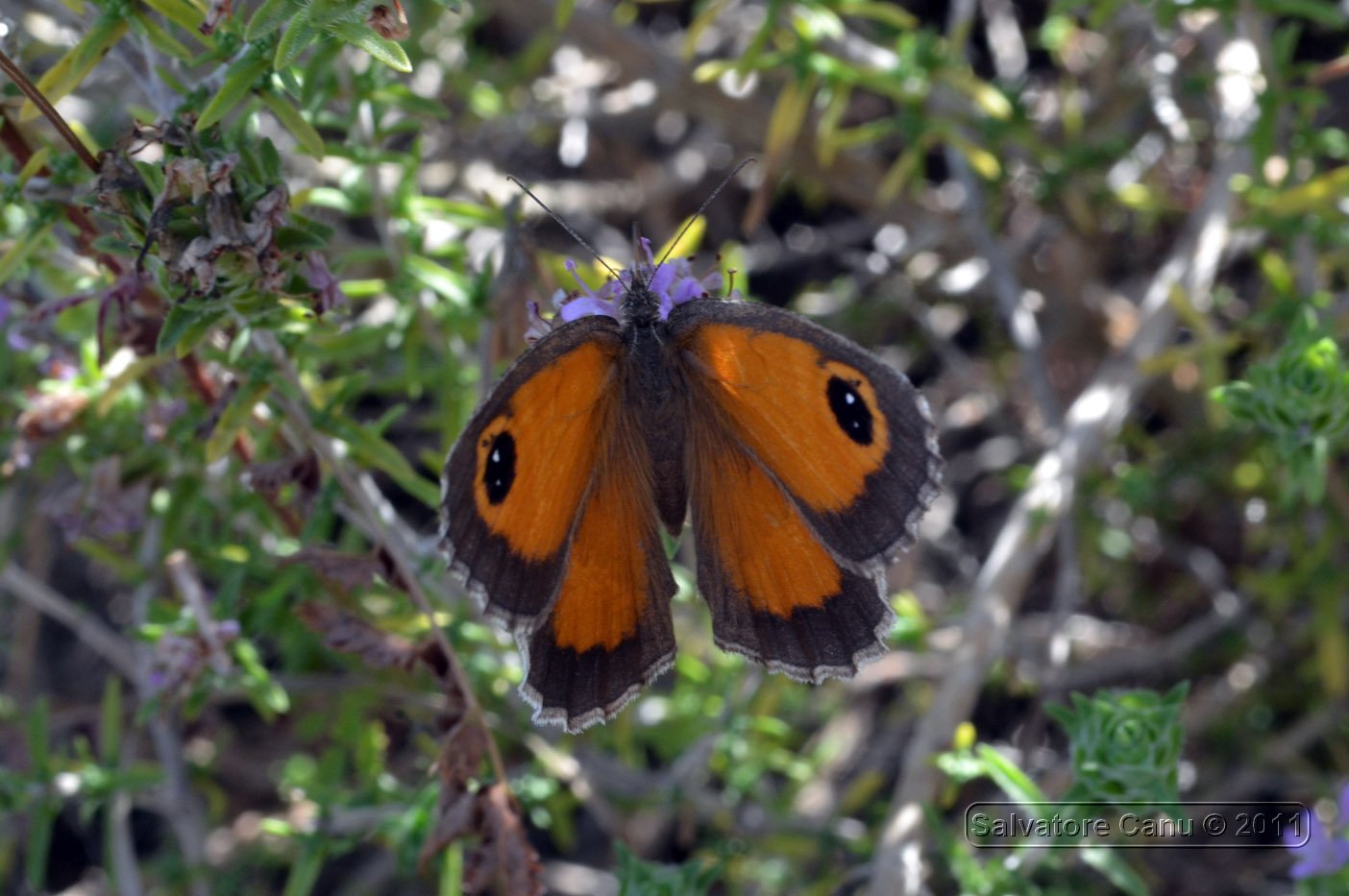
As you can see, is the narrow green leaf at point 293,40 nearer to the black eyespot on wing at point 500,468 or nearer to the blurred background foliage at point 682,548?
the blurred background foliage at point 682,548

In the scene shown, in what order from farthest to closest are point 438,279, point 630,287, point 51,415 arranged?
point 438,279, point 51,415, point 630,287

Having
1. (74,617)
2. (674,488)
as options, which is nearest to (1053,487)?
(674,488)

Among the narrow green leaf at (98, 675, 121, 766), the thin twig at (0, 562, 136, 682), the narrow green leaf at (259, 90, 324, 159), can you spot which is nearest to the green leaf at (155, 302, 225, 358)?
the narrow green leaf at (259, 90, 324, 159)

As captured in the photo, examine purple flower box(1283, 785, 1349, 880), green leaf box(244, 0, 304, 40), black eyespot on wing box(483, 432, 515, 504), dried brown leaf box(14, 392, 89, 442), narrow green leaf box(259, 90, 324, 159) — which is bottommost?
purple flower box(1283, 785, 1349, 880)

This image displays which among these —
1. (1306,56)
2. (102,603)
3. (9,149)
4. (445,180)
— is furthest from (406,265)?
(1306,56)

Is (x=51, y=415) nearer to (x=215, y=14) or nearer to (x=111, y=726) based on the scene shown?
(x=111, y=726)

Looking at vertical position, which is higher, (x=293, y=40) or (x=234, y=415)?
(x=293, y=40)

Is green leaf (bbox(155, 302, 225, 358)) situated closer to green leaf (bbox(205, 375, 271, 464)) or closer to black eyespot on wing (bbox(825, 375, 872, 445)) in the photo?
green leaf (bbox(205, 375, 271, 464))

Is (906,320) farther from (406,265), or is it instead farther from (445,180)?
(406,265)
